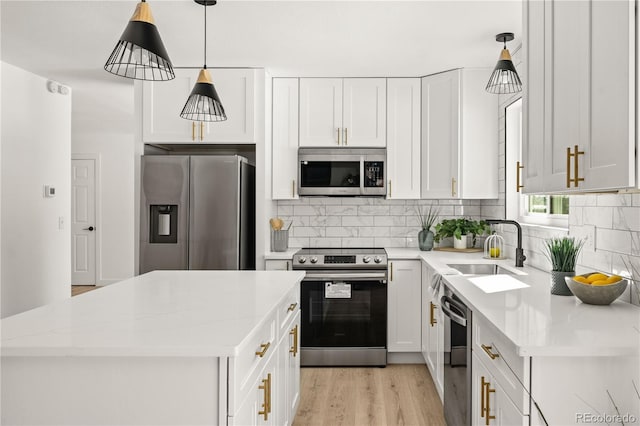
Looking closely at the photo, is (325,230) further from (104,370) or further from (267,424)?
(104,370)

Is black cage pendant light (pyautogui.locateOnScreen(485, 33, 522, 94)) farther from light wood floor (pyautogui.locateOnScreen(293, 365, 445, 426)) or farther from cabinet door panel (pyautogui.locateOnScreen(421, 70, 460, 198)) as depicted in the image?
light wood floor (pyautogui.locateOnScreen(293, 365, 445, 426))

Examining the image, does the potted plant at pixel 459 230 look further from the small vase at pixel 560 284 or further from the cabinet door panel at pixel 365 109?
the small vase at pixel 560 284

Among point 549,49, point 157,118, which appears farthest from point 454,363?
point 157,118

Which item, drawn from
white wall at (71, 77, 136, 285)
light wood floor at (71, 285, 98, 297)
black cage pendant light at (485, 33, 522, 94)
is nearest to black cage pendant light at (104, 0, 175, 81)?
black cage pendant light at (485, 33, 522, 94)

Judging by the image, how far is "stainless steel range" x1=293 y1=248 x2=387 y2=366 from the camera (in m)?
3.92

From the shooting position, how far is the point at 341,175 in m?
4.26

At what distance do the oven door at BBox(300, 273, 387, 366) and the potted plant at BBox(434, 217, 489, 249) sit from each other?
2.43ft

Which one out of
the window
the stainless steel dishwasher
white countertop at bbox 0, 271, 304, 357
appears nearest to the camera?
Result: white countertop at bbox 0, 271, 304, 357

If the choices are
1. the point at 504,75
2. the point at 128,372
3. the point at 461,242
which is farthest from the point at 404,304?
the point at 128,372

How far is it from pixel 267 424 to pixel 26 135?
12.4 feet

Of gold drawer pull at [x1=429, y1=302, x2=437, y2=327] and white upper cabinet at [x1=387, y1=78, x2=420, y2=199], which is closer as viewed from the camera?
gold drawer pull at [x1=429, y1=302, x2=437, y2=327]

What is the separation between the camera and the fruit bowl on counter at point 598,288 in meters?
1.94

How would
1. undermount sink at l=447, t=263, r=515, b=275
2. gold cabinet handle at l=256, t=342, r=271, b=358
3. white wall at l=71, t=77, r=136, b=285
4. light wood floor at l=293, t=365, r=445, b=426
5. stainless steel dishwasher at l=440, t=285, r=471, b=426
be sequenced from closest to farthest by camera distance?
gold cabinet handle at l=256, t=342, r=271, b=358 → stainless steel dishwasher at l=440, t=285, r=471, b=426 → light wood floor at l=293, t=365, r=445, b=426 → undermount sink at l=447, t=263, r=515, b=275 → white wall at l=71, t=77, r=136, b=285

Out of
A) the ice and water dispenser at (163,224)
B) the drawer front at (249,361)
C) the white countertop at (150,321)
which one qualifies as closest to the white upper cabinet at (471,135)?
the white countertop at (150,321)
